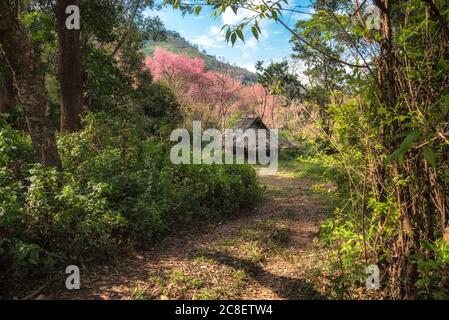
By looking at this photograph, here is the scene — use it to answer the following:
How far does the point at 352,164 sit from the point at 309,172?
1263cm

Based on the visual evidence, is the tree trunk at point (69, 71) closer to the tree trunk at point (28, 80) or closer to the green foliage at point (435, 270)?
the tree trunk at point (28, 80)

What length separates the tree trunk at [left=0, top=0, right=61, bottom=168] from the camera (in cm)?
439

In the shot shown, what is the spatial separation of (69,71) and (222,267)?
5.70 m

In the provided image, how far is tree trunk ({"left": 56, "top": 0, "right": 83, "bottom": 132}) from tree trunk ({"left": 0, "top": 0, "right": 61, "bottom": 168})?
9.48ft

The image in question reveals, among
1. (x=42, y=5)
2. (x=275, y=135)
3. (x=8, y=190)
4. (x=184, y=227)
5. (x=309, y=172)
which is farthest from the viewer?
(x=275, y=135)

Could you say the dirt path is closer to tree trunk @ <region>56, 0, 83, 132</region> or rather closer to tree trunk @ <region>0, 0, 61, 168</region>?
tree trunk @ <region>0, 0, 61, 168</region>

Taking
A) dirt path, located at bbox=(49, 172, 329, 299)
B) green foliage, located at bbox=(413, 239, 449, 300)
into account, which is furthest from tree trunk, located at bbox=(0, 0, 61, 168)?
green foliage, located at bbox=(413, 239, 449, 300)

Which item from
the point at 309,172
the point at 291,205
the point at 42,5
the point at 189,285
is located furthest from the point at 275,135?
the point at 189,285

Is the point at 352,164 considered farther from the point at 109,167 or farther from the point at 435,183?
the point at 109,167

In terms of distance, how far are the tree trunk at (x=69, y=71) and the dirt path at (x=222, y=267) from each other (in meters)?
4.03

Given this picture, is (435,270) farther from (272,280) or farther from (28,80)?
(28,80)

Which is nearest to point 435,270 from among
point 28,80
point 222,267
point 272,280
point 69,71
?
point 272,280

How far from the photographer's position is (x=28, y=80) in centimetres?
475

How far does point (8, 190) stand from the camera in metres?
3.92
